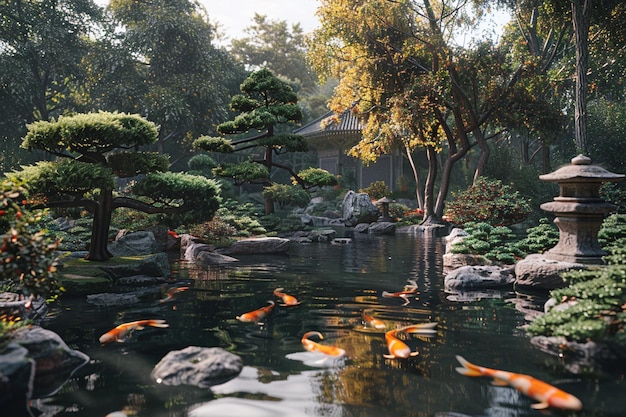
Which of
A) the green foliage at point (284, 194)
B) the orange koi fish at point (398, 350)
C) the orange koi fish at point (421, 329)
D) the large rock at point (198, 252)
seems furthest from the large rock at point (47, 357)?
the green foliage at point (284, 194)

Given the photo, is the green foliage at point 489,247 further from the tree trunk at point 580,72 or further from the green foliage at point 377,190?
the green foliage at point 377,190

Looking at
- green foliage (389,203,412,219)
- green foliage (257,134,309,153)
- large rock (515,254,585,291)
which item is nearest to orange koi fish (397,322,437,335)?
large rock (515,254,585,291)

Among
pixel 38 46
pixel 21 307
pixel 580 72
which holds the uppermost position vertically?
pixel 38 46

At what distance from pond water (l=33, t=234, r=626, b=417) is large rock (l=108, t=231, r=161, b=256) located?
3.67m

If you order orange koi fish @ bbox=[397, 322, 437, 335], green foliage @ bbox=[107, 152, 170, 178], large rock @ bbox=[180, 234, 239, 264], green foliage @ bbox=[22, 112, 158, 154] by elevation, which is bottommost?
orange koi fish @ bbox=[397, 322, 437, 335]

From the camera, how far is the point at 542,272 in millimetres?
8430

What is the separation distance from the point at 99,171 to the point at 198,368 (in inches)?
208

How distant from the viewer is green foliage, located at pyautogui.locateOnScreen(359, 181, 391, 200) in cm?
2891

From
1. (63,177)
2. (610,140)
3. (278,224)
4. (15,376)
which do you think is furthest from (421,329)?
(610,140)

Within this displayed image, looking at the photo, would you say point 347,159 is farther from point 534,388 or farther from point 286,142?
point 534,388

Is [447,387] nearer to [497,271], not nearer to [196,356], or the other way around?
[196,356]

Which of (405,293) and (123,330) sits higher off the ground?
(405,293)

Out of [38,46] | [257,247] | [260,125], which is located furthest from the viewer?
[38,46]

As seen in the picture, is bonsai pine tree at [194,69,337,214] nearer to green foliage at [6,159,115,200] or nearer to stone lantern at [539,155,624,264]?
green foliage at [6,159,115,200]
